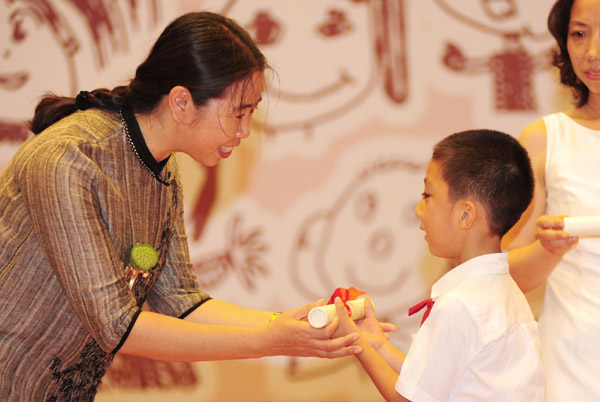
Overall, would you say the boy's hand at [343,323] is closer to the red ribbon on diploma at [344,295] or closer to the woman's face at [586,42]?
the red ribbon on diploma at [344,295]

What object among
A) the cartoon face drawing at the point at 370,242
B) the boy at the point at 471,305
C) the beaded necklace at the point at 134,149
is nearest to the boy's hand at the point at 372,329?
the boy at the point at 471,305

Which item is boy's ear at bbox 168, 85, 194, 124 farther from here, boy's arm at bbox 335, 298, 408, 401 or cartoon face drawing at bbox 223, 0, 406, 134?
cartoon face drawing at bbox 223, 0, 406, 134

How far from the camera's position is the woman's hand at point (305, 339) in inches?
53.5

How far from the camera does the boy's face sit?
1418mm

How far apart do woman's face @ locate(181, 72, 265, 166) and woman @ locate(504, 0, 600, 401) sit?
0.68 meters

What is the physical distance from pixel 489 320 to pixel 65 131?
880 mm

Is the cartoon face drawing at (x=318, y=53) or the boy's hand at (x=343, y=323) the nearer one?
the boy's hand at (x=343, y=323)

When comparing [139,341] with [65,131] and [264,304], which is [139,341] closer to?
[65,131]

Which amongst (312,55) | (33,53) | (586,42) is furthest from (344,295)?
(33,53)

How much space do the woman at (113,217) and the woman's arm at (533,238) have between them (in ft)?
1.63

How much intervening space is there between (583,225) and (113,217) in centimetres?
94

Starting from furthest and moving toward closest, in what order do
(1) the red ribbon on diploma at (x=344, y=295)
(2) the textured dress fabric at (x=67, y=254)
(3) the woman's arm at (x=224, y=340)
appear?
(1) the red ribbon on diploma at (x=344, y=295)
(3) the woman's arm at (x=224, y=340)
(2) the textured dress fabric at (x=67, y=254)

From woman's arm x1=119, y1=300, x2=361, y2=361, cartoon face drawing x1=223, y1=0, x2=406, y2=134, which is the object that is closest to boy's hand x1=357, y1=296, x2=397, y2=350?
woman's arm x1=119, y1=300, x2=361, y2=361

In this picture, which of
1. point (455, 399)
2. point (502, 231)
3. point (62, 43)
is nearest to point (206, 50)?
point (502, 231)
